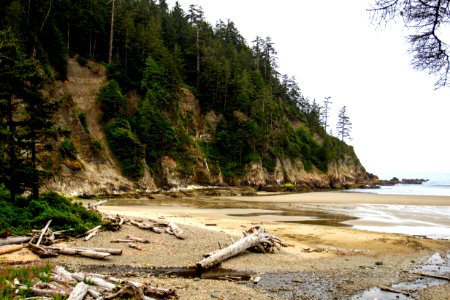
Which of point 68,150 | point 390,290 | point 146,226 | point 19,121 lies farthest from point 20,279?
point 68,150

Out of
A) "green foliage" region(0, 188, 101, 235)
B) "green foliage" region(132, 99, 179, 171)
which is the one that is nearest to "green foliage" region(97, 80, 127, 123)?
"green foliage" region(132, 99, 179, 171)

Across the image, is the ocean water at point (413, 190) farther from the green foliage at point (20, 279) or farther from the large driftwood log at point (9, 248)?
the green foliage at point (20, 279)

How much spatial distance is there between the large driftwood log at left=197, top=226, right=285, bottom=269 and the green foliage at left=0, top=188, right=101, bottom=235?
225 inches

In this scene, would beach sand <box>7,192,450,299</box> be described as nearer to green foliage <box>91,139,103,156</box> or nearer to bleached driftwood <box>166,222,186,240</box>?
bleached driftwood <box>166,222,186,240</box>

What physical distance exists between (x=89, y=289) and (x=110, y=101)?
41.6 metres

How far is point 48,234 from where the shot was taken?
11977mm

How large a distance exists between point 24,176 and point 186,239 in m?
7.24

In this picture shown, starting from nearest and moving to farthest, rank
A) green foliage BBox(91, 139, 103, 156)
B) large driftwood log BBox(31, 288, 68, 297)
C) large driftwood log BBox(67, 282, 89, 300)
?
large driftwood log BBox(67, 282, 89, 300)
large driftwood log BBox(31, 288, 68, 297)
green foliage BBox(91, 139, 103, 156)

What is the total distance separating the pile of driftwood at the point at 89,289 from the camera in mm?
6070

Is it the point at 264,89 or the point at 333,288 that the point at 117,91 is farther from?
the point at 333,288

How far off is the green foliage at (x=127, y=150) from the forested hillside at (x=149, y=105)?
0.42ft

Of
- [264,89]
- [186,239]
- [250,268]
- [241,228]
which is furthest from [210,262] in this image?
[264,89]

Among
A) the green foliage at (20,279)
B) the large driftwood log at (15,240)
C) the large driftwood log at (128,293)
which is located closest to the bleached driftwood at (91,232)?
the large driftwood log at (15,240)

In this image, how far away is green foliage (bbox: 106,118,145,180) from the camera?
40.6 m
